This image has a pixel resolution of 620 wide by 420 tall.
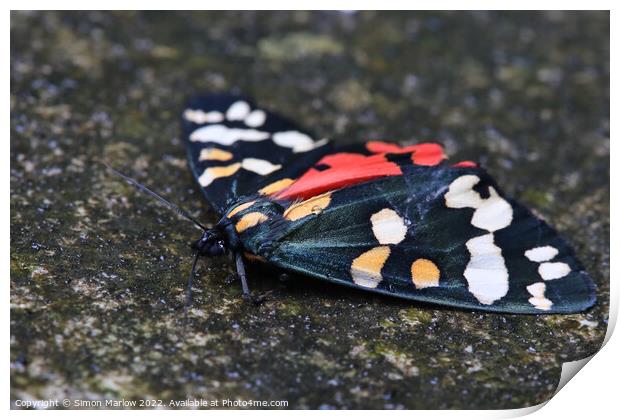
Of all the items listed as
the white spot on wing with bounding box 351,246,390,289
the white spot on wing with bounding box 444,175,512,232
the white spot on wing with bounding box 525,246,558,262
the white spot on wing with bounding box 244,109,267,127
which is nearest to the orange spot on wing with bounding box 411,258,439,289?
the white spot on wing with bounding box 351,246,390,289

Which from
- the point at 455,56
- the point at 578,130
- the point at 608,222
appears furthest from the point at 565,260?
the point at 455,56

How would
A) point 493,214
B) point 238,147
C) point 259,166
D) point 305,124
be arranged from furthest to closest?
point 305,124, point 238,147, point 259,166, point 493,214

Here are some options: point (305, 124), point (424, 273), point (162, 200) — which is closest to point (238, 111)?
point (305, 124)

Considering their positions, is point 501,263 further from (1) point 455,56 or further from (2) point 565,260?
(1) point 455,56

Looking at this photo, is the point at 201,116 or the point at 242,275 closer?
Result: the point at 242,275

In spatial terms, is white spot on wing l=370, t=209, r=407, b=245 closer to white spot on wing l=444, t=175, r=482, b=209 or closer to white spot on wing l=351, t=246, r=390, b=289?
white spot on wing l=351, t=246, r=390, b=289

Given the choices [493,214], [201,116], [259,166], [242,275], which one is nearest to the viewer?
[242,275]

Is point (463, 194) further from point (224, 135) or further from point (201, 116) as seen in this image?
point (201, 116)
